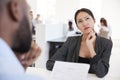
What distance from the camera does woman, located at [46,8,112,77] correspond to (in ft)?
5.45

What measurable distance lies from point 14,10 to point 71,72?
1002 mm

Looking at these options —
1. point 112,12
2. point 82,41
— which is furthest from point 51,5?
point 82,41

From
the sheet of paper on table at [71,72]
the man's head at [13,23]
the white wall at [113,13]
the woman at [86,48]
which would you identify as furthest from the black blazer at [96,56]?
the white wall at [113,13]

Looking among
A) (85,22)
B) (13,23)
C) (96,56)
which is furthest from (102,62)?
Result: (13,23)

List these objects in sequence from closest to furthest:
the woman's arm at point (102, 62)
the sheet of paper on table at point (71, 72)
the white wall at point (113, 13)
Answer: the sheet of paper on table at point (71, 72) → the woman's arm at point (102, 62) → the white wall at point (113, 13)

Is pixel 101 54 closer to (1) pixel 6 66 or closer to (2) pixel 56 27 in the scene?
(1) pixel 6 66

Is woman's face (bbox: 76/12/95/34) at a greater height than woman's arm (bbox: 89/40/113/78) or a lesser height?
greater

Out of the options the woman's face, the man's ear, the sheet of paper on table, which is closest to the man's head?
the man's ear

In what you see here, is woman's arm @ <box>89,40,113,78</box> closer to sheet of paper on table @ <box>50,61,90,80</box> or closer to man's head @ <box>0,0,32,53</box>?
sheet of paper on table @ <box>50,61,90,80</box>

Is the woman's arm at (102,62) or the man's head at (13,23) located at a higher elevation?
the man's head at (13,23)

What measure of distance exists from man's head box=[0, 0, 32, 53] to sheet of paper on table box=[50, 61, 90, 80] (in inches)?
A: 37.7

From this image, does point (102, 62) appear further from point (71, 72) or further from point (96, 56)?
point (71, 72)

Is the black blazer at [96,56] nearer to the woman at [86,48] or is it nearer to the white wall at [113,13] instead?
the woman at [86,48]

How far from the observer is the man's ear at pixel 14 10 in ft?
1.01
